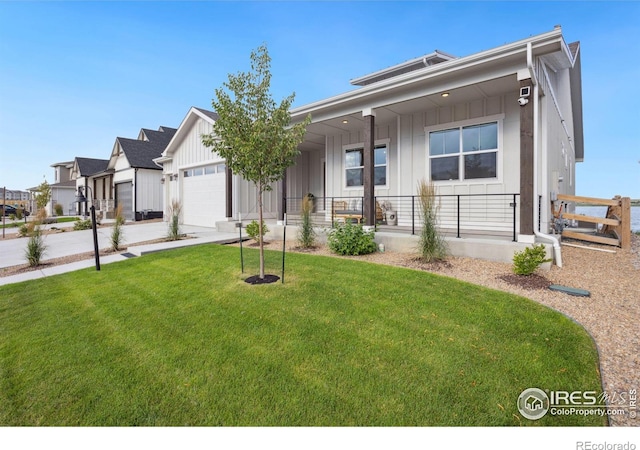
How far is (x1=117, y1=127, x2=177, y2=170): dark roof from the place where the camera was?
762 inches

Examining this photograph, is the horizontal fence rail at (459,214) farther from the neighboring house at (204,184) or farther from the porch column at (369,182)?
the neighboring house at (204,184)

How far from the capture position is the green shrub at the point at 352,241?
6.74 metres

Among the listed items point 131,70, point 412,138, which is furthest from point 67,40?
point 412,138

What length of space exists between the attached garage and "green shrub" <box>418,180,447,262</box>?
1984cm

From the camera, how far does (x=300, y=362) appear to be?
8.59 ft

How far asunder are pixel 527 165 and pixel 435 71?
2.66 metres

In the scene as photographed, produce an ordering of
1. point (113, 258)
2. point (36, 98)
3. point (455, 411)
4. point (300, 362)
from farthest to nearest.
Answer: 1. point (36, 98)
2. point (113, 258)
3. point (300, 362)
4. point (455, 411)

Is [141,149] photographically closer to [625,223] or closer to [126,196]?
[126,196]

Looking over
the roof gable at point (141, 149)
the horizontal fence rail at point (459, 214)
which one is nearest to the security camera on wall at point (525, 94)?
the horizontal fence rail at point (459, 214)

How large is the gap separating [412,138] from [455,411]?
7.88 metres

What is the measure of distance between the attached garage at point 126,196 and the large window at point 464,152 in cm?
1907

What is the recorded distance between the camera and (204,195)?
13.6 m

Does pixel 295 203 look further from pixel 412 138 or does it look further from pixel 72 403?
pixel 72 403
